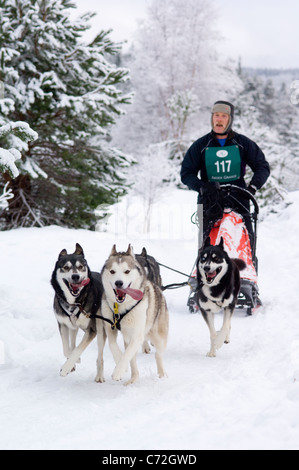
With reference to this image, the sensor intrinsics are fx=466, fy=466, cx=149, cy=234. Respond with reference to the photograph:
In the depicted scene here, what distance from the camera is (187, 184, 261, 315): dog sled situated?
17.9ft

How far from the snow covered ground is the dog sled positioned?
365 mm

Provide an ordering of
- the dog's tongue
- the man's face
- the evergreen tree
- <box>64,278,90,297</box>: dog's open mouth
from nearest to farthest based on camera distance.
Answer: the dog's tongue
<box>64,278,90,297</box>: dog's open mouth
the man's face
the evergreen tree

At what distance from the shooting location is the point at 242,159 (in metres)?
5.59

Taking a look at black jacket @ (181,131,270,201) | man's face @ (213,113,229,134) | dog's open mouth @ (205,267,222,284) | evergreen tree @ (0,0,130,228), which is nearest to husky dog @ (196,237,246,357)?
dog's open mouth @ (205,267,222,284)

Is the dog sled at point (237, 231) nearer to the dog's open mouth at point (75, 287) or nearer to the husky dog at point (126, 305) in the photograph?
the husky dog at point (126, 305)

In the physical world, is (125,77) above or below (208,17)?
below

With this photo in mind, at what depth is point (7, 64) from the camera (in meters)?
9.34

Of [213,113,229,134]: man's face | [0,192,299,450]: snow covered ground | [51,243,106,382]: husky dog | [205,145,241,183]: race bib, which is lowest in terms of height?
[0,192,299,450]: snow covered ground

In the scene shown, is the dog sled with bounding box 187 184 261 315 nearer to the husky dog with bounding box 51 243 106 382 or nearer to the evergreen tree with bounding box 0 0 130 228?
the husky dog with bounding box 51 243 106 382

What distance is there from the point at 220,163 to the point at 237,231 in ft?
2.76

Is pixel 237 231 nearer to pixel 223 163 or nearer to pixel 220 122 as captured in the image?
pixel 223 163

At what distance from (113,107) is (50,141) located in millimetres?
Answer: 1569
